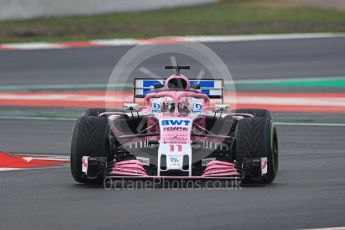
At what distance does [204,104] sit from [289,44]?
1711 cm

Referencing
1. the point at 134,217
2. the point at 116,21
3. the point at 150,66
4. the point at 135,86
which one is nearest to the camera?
the point at 134,217

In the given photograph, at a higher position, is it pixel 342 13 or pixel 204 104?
pixel 342 13

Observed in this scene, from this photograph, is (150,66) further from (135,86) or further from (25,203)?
(25,203)

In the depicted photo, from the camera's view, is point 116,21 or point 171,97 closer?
point 171,97

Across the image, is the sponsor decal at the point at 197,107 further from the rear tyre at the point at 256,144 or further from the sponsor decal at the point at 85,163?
the sponsor decal at the point at 85,163

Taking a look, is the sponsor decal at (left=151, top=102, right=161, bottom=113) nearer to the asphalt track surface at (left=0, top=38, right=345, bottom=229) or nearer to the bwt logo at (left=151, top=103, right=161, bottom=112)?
the bwt logo at (left=151, top=103, right=161, bottom=112)

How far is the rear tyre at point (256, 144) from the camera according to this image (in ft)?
43.6

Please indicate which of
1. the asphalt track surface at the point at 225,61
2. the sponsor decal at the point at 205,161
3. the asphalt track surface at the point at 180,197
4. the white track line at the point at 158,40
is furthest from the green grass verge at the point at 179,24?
the sponsor decal at the point at 205,161

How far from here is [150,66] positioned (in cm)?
2756

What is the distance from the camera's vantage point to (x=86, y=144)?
13305 millimetres

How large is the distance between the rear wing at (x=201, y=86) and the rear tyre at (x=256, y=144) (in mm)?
1882

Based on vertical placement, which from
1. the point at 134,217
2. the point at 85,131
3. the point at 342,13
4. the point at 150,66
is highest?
the point at 342,13

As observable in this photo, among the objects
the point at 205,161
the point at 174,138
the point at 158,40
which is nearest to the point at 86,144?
the point at 174,138

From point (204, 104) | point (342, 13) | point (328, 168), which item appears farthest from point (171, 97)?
point (342, 13)
